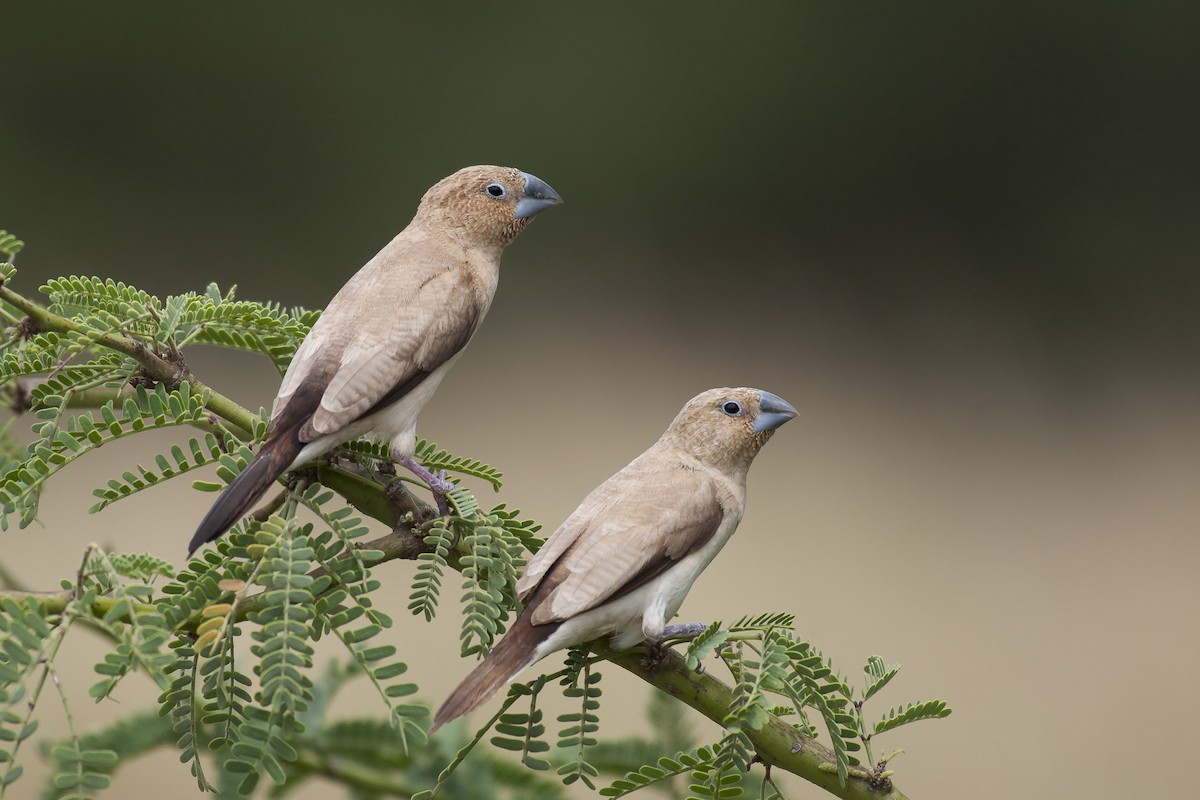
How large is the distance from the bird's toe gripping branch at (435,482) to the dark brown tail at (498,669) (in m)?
0.21

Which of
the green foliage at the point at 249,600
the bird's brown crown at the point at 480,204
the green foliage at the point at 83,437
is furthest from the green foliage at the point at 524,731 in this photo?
the bird's brown crown at the point at 480,204

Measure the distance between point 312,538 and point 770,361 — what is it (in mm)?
6022

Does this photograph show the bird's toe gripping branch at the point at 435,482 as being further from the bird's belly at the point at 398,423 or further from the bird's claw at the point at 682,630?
the bird's claw at the point at 682,630

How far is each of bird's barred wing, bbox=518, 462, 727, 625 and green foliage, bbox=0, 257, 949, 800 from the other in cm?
6

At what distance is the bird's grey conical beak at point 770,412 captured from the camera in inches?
77.0

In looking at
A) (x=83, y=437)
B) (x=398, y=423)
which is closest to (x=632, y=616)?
(x=398, y=423)

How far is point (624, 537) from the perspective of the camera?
5.22 ft

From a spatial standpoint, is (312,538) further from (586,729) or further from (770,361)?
(770,361)

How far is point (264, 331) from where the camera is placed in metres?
1.72

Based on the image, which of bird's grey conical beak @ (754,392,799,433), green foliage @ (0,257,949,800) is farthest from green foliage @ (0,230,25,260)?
bird's grey conical beak @ (754,392,799,433)

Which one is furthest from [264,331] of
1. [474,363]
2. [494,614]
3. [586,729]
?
[474,363]

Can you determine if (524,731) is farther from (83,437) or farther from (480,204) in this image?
(480,204)

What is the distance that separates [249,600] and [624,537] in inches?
20.0

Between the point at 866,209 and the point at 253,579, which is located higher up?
the point at 866,209
